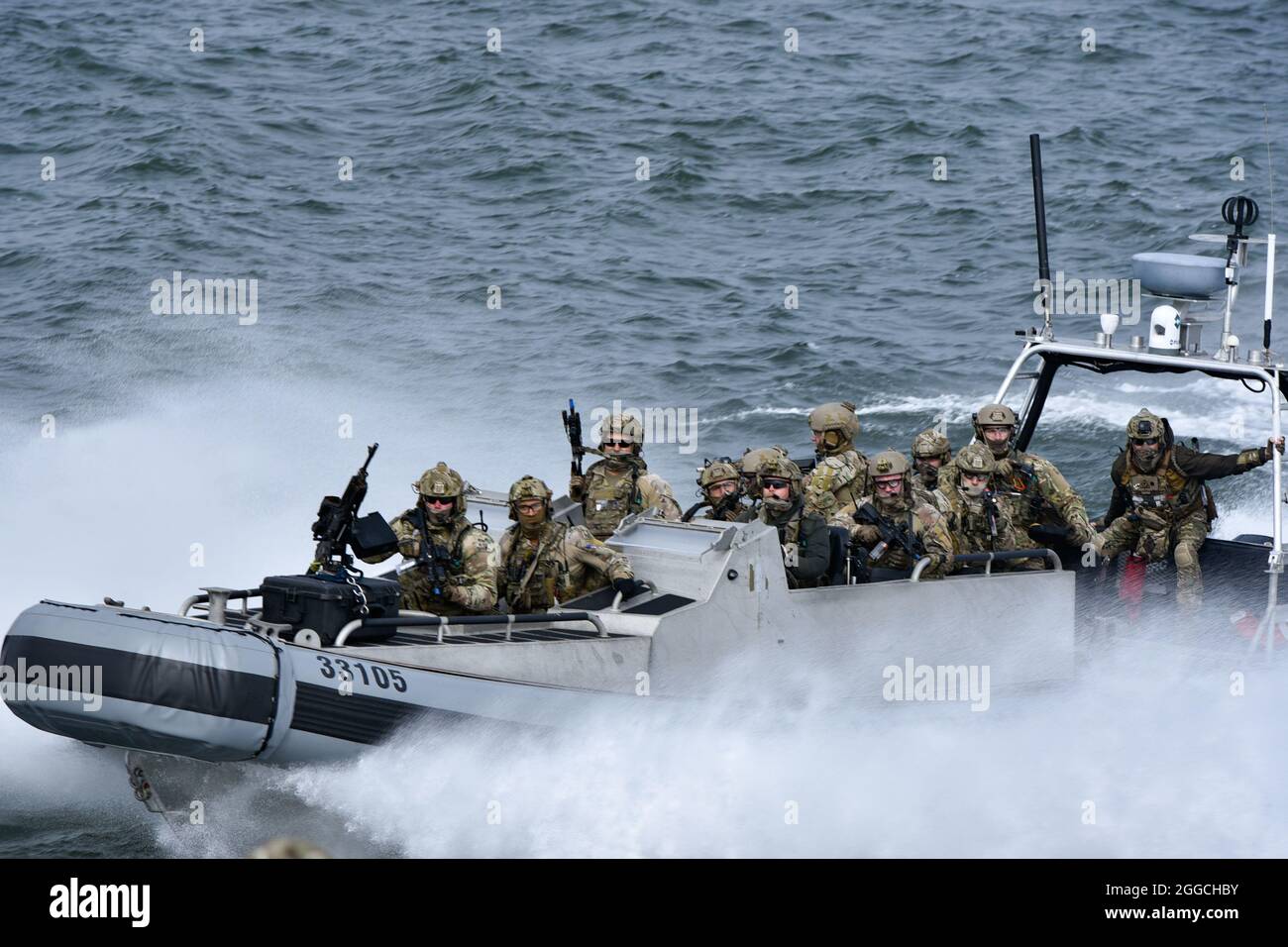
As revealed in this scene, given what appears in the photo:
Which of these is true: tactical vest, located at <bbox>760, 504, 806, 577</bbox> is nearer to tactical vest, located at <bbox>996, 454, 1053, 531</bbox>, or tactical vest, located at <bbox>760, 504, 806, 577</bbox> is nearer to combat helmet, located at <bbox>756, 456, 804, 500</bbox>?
combat helmet, located at <bbox>756, 456, 804, 500</bbox>

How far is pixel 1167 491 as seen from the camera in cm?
1159

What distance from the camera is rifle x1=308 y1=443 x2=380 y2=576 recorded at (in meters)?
9.06

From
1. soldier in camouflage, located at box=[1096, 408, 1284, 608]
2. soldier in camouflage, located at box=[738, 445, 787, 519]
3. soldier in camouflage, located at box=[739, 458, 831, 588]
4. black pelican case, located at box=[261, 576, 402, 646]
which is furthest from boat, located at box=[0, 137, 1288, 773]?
soldier in camouflage, located at box=[738, 445, 787, 519]

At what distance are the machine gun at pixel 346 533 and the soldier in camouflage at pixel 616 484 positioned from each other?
2599mm

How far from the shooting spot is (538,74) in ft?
88.1

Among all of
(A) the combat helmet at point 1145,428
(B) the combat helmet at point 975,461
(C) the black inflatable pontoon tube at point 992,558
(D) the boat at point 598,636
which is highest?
(A) the combat helmet at point 1145,428

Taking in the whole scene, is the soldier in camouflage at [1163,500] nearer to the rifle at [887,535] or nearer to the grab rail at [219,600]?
the rifle at [887,535]

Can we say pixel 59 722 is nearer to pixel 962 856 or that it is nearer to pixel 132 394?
pixel 962 856

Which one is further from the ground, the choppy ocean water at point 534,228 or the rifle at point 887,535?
the choppy ocean water at point 534,228

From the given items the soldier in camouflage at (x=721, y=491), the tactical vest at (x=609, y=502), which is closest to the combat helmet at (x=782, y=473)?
the soldier in camouflage at (x=721, y=491)

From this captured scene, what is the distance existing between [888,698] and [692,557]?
1.56m

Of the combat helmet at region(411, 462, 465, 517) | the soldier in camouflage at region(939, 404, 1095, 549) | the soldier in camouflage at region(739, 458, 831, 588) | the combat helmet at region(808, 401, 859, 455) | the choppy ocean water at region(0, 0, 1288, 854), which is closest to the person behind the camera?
the combat helmet at region(411, 462, 465, 517)

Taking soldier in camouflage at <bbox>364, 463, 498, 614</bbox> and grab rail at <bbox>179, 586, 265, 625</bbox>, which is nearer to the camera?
grab rail at <bbox>179, 586, 265, 625</bbox>

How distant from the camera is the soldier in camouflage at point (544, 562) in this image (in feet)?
32.2
